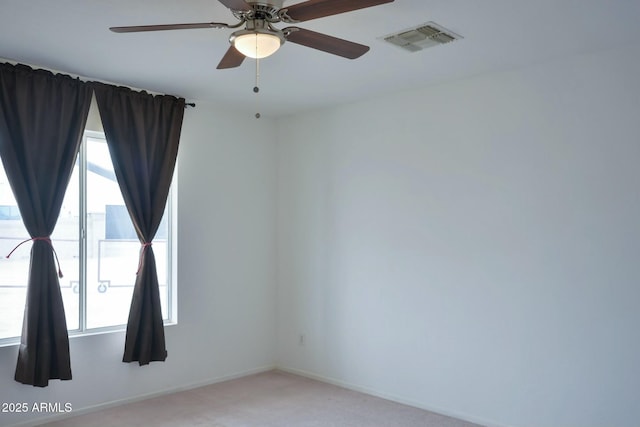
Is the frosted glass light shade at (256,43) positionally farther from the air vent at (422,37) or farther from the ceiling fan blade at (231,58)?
the air vent at (422,37)

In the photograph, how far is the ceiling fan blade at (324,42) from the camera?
244 centimetres

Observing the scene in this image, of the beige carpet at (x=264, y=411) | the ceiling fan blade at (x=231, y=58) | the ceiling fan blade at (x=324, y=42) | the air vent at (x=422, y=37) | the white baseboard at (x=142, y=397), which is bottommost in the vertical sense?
the beige carpet at (x=264, y=411)

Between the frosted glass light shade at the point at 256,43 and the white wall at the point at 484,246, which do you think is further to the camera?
the white wall at the point at 484,246

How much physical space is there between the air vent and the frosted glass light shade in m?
0.98

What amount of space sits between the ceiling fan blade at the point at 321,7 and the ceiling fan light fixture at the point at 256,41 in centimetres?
15

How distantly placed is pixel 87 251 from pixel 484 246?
10.4 ft

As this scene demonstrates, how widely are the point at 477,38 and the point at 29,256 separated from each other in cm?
348

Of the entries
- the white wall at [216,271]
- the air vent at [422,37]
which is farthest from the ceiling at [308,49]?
the white wall at [216,271]

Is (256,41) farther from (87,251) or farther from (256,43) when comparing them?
(87,251)

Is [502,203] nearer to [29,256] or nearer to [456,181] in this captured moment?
[456,181]

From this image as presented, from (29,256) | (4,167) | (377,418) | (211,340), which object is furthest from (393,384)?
(4,167)

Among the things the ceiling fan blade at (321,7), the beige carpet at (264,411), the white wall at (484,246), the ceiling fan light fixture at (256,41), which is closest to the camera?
the ceiling fan blade at (321,7)

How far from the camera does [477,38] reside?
126 inches

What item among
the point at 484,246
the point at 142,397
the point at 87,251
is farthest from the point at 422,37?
the point at 142,397
